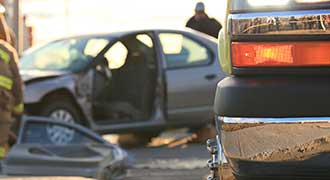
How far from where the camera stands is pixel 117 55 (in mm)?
10500

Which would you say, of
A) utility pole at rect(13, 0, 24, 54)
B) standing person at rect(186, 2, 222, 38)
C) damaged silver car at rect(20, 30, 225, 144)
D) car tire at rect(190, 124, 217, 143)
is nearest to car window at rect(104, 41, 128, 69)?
damaged silver car at rect(20, 30, 225, 144)

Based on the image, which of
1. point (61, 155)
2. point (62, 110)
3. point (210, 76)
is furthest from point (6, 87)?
point (210, 76)

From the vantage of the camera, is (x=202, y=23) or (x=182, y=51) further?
(x=202, y=23)

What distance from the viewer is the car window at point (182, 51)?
34.5 ft

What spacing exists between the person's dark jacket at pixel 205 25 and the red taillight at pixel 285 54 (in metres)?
9.77

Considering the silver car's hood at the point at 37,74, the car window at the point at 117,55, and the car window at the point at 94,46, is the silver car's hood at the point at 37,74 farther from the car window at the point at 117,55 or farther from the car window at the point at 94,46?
the car window at the point at 117,55

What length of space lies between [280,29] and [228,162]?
56cm

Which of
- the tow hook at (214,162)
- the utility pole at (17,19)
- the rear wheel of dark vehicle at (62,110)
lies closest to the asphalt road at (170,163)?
the rear wheel of dark vehicle at (62,110)

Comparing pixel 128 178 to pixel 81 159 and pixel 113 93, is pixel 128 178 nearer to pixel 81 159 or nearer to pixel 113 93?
pixel 81 159

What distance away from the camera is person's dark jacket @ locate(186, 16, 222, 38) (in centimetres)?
1302

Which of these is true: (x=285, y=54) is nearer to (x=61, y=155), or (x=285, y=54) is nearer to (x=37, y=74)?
(x=61, y=155)

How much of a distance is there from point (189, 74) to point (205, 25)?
2.70m

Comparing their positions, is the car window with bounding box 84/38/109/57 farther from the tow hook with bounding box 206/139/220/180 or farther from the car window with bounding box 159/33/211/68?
the tow hook with bounding box 206/139/220/180

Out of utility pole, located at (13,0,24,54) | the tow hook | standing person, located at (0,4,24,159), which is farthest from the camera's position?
utility pole, located at (13,0,24,54)
